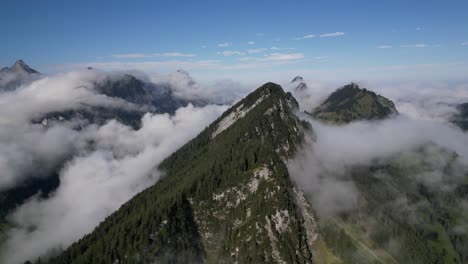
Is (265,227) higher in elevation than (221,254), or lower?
higher

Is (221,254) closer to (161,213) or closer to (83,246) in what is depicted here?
(161,213)

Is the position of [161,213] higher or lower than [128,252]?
higher

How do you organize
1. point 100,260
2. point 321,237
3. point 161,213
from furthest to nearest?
point 321,237 < point 161,213 < point 100,260

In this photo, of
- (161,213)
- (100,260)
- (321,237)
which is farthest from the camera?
(321,237)

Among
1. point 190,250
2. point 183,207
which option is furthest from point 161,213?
point 190,250

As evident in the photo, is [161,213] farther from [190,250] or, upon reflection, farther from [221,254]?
[221,254]

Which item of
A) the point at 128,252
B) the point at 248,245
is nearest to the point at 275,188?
the point at 248,245

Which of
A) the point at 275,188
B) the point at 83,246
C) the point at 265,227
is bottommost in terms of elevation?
the point at 83,246

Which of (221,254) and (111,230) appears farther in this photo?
(111,230)

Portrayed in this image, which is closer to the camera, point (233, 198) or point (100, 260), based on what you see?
point (100, 260)
